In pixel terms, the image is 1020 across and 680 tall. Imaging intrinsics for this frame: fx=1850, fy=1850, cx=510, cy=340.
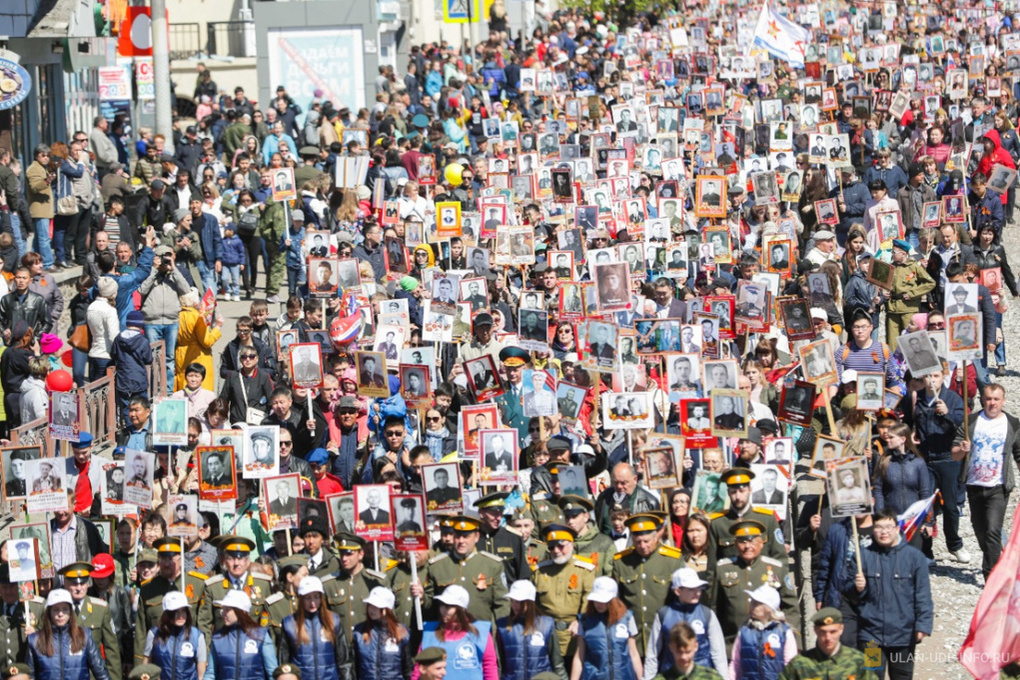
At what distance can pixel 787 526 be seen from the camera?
13.3m

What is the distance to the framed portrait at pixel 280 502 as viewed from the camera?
13.1 metres

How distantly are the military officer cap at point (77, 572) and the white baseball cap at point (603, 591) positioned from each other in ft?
11.2

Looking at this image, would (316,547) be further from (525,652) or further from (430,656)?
(430,656)

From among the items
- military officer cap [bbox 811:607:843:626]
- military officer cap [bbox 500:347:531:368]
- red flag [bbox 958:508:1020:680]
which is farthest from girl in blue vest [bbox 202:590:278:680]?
military officer cap [bbox 500:347:531:368]

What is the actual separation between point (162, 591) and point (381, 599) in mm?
1636

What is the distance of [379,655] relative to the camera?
465 inches

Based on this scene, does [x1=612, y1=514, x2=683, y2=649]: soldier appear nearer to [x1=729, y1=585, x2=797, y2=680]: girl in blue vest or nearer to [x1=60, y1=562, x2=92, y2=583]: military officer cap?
[x1=729, y1=585, x2=797, y2=680]: girl in blue vest

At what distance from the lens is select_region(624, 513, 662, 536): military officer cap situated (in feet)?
39.0

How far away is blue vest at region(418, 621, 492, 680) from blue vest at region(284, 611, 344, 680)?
0.62m

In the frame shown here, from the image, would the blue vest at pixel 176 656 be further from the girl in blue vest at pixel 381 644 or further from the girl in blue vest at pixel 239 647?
the girl in blue vest at pixel 381 644

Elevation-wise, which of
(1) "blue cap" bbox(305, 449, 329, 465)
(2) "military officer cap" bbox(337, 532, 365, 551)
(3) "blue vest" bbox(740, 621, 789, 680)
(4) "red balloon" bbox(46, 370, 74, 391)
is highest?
A: (4) "red balloon" bbox(46, 370, 74, 391)

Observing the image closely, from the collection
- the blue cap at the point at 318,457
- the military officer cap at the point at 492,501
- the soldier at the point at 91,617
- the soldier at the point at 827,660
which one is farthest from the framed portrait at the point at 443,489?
the soldier at the point at 827,660

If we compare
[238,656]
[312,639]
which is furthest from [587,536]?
[238,656]

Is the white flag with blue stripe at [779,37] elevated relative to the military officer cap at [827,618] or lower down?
elevated
